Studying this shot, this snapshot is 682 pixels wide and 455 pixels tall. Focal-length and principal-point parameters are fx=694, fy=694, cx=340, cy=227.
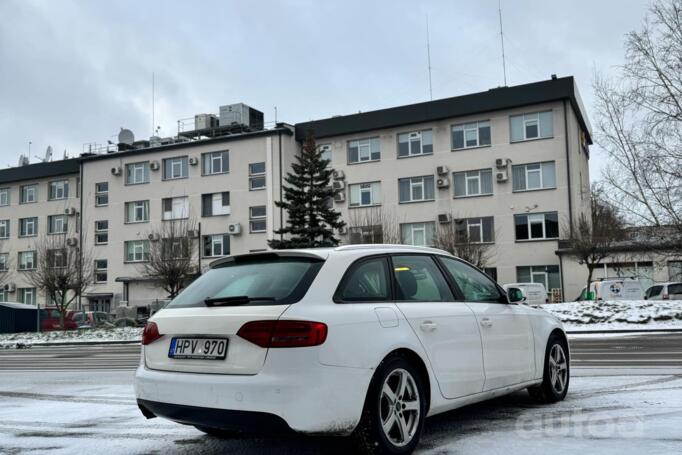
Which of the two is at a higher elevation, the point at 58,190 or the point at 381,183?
the point at 58,190

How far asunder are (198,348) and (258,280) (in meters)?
0.62

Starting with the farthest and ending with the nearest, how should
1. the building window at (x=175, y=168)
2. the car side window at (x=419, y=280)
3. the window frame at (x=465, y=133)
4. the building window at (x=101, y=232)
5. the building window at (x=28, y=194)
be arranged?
the building window at (x=28, y=194) < the building window at (x=101, y=232) < the building window at (x=175, y=168) < the window frame at (x=465, y=133) < the car side window at (x=419, y=280)

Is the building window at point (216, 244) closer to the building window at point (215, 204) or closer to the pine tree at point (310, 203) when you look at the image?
the building window at point (215, 204)

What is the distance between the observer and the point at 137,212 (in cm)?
5012

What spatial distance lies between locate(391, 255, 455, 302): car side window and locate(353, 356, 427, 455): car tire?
1.89ft

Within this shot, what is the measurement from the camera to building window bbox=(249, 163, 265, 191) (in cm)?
4525

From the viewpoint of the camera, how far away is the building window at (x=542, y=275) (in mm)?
36906

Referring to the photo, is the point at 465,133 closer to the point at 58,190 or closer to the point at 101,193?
the point at 101,193

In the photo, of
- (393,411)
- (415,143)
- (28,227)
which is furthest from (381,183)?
(393,411)

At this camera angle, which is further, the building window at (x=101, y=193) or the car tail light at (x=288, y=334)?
the building window at (x=101, y=193)

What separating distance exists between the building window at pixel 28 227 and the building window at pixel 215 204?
1758cm

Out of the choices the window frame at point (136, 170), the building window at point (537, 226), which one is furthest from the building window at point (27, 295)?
the building window at point (537, 226)

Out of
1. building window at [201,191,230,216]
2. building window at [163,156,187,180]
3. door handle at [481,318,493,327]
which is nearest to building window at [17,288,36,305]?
building window at [163,156,187,180]

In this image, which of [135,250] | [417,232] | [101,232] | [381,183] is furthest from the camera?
[101,232]
